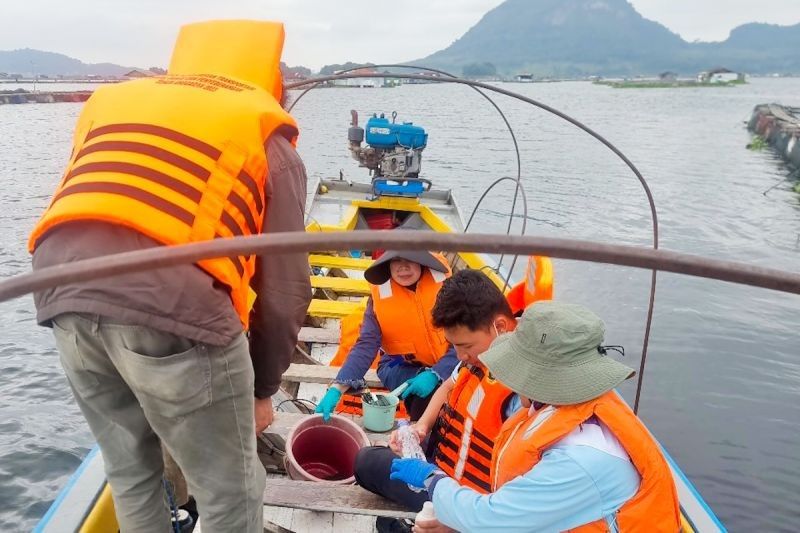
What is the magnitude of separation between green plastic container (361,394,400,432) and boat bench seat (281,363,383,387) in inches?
28.8

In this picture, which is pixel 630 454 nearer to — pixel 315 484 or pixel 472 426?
pixel 472 426

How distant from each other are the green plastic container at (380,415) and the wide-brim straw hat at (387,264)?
0.77m

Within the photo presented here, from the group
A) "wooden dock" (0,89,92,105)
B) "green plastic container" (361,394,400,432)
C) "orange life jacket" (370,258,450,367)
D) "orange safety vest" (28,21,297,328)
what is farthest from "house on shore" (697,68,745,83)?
"orange safety vest" (28,21,297,328)

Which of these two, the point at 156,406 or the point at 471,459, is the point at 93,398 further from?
the point at 471,459

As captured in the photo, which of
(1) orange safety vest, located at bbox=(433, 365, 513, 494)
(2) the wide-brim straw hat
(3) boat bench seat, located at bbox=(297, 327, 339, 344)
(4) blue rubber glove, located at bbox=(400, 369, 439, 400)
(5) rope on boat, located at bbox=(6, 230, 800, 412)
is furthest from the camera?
(3) boat bench seat, located at bbox=(297, 327, 339, 344)

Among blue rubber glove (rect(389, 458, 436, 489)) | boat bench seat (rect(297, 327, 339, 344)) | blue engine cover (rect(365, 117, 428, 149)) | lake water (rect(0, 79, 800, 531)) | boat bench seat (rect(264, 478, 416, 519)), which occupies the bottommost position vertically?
lake water (rect(0, 79, 800, 531))

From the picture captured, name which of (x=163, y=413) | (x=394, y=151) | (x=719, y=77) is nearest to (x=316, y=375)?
(x=163, y=413)

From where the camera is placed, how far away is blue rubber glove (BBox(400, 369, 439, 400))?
3.37 metres

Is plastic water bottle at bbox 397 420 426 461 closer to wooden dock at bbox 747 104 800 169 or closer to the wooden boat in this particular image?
the wooden boat

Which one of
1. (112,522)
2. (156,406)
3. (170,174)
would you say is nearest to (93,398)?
(156,406)

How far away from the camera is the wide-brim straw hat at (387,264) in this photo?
3.51m

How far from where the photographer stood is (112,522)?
9.10 feet

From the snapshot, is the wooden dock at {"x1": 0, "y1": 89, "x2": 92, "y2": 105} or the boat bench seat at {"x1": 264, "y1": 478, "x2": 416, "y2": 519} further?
the wooden dock at {"x1": 0, "y1": 89, "x2": 92, "y2": 105}

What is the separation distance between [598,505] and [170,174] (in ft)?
4.91
